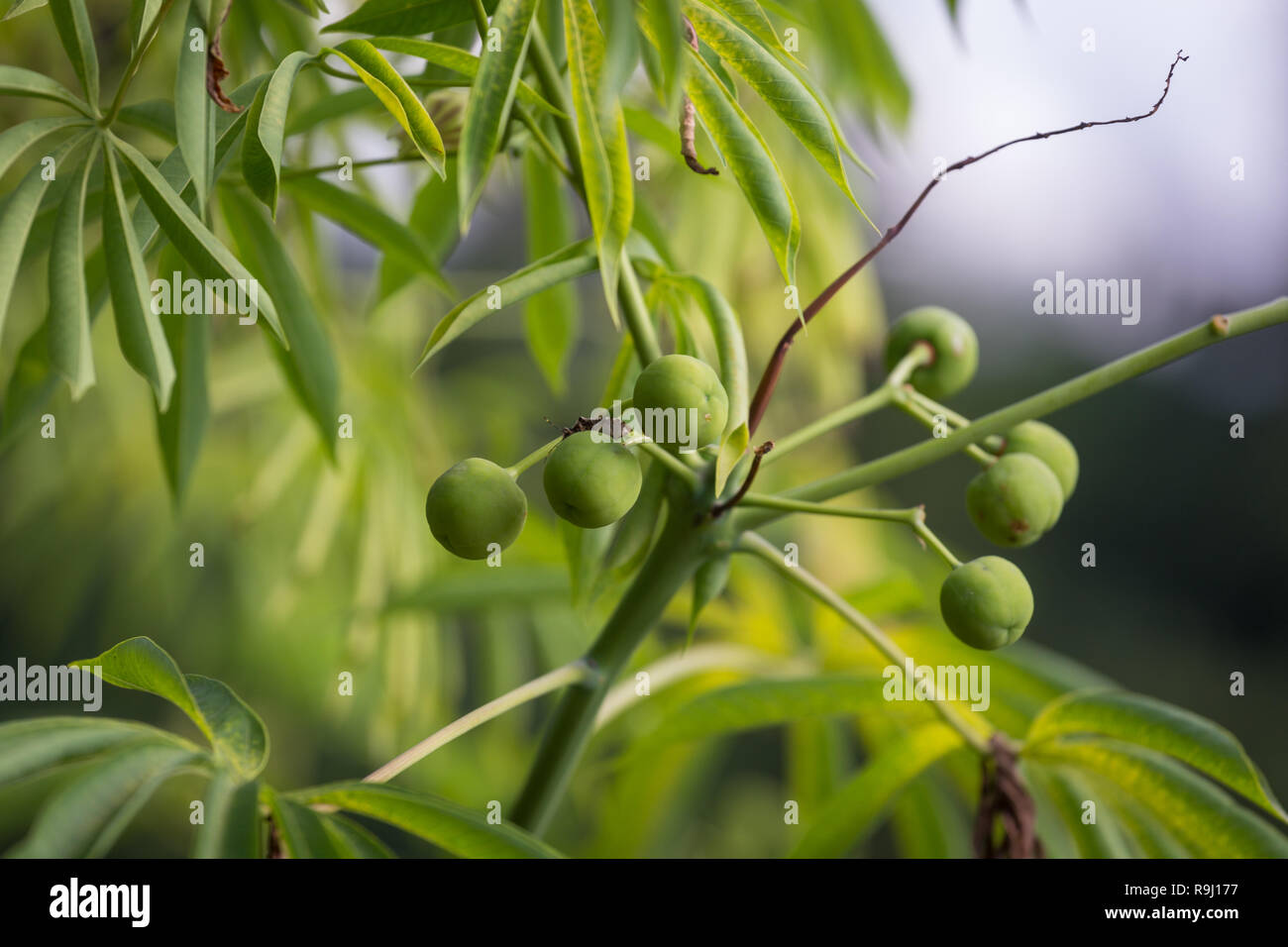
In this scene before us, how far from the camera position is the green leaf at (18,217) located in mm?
429

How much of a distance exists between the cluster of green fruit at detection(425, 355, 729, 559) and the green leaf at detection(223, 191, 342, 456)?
0.85ft

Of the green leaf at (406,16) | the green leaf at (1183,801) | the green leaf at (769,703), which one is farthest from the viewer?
the green leaf at (769,703)

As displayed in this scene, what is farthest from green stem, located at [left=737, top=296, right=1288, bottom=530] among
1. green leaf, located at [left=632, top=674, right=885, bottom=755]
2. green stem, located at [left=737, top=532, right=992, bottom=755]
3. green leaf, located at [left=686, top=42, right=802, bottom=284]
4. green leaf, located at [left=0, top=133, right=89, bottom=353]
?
green leaf, located at [left=0, top=133, right=89, bottom=353]

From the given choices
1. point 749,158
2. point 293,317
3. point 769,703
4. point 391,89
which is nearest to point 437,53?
point 391,89

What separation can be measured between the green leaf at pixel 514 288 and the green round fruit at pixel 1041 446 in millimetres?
262

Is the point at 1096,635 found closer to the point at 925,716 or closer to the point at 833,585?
the point at 833,585

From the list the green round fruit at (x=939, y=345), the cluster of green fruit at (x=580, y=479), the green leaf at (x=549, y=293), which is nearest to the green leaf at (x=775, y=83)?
the cluster of green fruit at (x=580, y=479)

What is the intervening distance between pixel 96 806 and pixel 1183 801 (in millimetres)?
598

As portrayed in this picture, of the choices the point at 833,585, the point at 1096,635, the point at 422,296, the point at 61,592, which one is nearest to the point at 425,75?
the point at 422,296

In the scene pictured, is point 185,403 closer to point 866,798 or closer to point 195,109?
point 195,109

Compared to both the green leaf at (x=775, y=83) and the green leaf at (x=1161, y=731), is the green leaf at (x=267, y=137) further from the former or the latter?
the green leaf at (x=1161, y=731)

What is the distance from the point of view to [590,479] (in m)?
0.44

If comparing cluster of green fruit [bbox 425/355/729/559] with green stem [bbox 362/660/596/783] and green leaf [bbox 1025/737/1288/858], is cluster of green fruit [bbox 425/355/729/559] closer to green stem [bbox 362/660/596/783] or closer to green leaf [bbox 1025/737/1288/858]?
green stem [bbox 362/660/596/783]

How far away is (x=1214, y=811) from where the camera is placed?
23.7 inches
